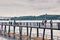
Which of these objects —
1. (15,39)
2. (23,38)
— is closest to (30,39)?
(23,38)

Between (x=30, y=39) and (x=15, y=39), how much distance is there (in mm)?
2911

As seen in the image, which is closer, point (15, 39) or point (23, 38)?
point (23, 38)

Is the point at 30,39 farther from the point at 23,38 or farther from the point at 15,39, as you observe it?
the point at 15,39

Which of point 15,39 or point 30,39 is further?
point 15,39

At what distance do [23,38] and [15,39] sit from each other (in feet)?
5.81

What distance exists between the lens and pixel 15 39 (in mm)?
21141

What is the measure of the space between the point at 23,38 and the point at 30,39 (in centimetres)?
115

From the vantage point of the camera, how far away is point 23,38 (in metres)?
19.7
